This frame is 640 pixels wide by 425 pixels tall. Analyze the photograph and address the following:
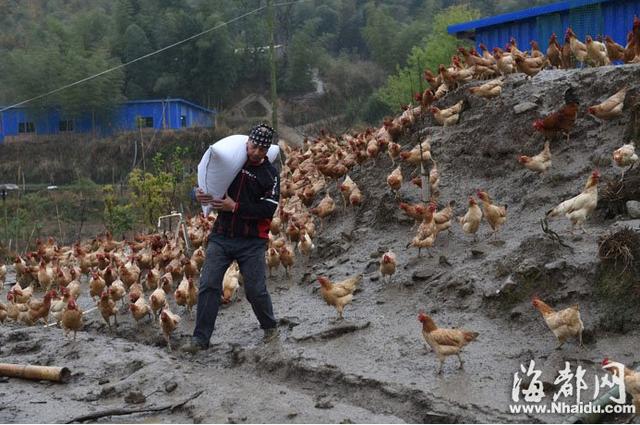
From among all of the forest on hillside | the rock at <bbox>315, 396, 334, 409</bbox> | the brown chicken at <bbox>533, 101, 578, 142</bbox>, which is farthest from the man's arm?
the forest on hillside

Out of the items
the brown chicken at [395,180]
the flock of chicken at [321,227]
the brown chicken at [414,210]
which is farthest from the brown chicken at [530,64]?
the brown chicken at [414,210]

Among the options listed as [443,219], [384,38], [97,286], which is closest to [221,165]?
[443,219]

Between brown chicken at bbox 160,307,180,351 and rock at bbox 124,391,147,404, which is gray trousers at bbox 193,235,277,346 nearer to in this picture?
brown chicken at bbox 160,307,180,351

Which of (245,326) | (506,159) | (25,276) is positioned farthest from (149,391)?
(25,276)

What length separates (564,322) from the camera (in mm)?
6613

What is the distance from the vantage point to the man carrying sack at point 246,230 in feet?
26.0

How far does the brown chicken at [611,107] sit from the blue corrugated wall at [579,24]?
278 inches

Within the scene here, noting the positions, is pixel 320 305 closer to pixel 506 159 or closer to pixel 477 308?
pixel 477 308

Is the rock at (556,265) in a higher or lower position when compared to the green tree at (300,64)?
lower

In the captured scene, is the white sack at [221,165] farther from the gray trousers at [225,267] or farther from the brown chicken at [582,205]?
the brown chicken at [582,205]

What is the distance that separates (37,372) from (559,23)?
14.5 metres

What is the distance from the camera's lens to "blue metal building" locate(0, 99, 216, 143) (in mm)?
45625

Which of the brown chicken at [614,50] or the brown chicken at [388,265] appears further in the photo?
the brown chicken at [614,50]

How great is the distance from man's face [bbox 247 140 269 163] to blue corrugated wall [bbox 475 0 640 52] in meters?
11.1
